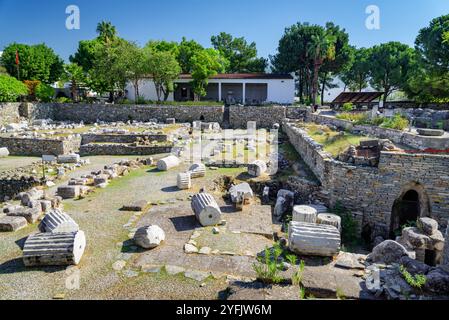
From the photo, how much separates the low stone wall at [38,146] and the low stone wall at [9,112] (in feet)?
22.4

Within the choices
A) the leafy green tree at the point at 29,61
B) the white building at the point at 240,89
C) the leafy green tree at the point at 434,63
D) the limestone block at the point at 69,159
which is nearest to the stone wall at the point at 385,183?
the limestone block at the point at 69,159

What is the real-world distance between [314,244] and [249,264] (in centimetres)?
149

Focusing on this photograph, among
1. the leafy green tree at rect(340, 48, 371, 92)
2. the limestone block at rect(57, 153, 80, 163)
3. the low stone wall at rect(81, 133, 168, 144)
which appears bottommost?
the limestone block at rect(57, 153, 80, 163)

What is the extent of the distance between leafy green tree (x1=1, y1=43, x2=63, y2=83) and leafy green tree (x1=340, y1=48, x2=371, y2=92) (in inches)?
1546

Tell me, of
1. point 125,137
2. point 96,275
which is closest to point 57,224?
point 96,275

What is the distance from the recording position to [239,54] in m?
50.5

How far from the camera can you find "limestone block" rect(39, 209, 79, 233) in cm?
716

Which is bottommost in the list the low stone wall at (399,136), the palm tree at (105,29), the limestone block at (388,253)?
the limestone block at (388,253)

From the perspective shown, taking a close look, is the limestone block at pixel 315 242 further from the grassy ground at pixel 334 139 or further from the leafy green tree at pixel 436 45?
the leafy green tree at pixel 436 45

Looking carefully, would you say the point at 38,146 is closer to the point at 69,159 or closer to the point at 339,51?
the point at 69,159

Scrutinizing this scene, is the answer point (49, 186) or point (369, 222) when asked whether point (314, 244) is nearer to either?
point (369, 222)

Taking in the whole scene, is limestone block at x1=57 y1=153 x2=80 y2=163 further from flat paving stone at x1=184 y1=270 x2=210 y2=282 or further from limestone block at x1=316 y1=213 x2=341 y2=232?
limestone block at x1=316 y1=213 x2=341 y2=232

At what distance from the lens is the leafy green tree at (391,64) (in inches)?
1580

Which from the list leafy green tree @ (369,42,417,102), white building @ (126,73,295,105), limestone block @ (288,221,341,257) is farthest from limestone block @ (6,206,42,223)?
leafy green tree @ (369,42,417,102)
